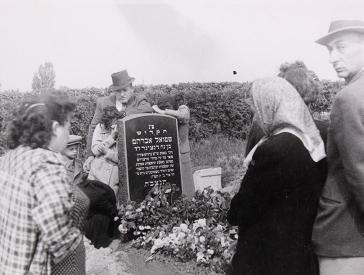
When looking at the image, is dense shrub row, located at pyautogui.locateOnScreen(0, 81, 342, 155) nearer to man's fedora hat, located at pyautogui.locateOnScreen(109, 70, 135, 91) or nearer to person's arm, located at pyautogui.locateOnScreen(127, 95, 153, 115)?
person's arm, located at pyautogui.locateOnScreen(127, 95, 153, 115)

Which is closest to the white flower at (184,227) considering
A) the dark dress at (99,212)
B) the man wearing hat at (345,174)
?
the dark dress at (99,212)

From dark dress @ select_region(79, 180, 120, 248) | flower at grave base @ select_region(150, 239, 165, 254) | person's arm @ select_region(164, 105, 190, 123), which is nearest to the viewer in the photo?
flower at grave base @ select_region(150, 239, 165, 254)

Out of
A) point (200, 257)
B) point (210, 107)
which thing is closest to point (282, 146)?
point (200, 257)

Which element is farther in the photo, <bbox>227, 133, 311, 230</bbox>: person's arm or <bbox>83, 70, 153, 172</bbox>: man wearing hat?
<bbox>83, 70, 153, 172</bbox>: man wearing hat

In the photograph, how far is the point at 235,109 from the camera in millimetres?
13688

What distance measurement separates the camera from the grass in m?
9.12

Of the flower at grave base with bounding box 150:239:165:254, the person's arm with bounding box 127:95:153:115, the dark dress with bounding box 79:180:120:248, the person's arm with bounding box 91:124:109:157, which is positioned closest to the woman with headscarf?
the flower at grave base with bounding box 150:239:165:254

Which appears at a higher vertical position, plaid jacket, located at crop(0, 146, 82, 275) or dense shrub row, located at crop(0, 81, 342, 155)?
plaid jacket, located at crop(0, 146, 82, 275)

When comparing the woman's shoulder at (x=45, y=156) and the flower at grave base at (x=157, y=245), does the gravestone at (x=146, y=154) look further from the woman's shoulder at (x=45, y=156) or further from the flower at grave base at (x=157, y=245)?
the woman's shoulder at (x=45, y=156)

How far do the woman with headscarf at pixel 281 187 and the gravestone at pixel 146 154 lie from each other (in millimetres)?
3545

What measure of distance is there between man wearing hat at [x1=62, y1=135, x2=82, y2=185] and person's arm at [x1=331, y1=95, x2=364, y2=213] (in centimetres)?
300

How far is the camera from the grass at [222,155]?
9.12 metres

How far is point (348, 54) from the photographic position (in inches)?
101

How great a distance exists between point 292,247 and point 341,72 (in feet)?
3.18
